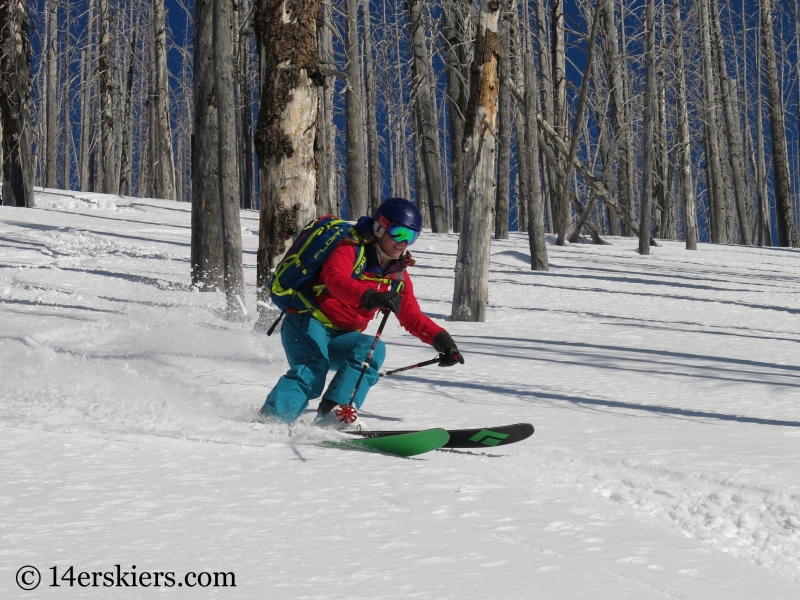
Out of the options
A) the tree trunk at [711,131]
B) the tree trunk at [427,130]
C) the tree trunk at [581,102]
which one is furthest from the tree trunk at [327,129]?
the tree trunk at [711,131]

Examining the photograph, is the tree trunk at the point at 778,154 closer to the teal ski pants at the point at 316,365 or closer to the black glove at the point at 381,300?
the teal ski pants at the point at 316,365

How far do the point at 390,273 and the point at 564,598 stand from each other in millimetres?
2572

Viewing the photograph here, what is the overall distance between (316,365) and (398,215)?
1.01 metres

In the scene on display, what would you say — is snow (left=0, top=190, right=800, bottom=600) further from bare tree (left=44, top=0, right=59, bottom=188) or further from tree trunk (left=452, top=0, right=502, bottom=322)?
bare tree (left=44, top=0, right=59, bottom=188)

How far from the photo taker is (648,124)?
18453mm

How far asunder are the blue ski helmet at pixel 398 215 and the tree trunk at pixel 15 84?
50.1ft

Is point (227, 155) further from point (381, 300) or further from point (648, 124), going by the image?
point (648, 124)

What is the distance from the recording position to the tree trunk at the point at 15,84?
17.4m

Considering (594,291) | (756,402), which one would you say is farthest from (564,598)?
(594,291)

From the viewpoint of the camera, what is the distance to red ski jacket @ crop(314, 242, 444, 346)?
452 centimetres

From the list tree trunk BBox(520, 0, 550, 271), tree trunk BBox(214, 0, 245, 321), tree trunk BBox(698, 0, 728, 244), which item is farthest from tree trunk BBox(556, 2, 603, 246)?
tree trunk BBox(698, 0, 728, 244)

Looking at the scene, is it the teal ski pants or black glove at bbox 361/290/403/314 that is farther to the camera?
the teal ski pants

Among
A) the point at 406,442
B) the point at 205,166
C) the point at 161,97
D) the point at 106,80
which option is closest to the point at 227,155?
the point at 205,166

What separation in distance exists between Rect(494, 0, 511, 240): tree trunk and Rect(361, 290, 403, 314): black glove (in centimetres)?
591
